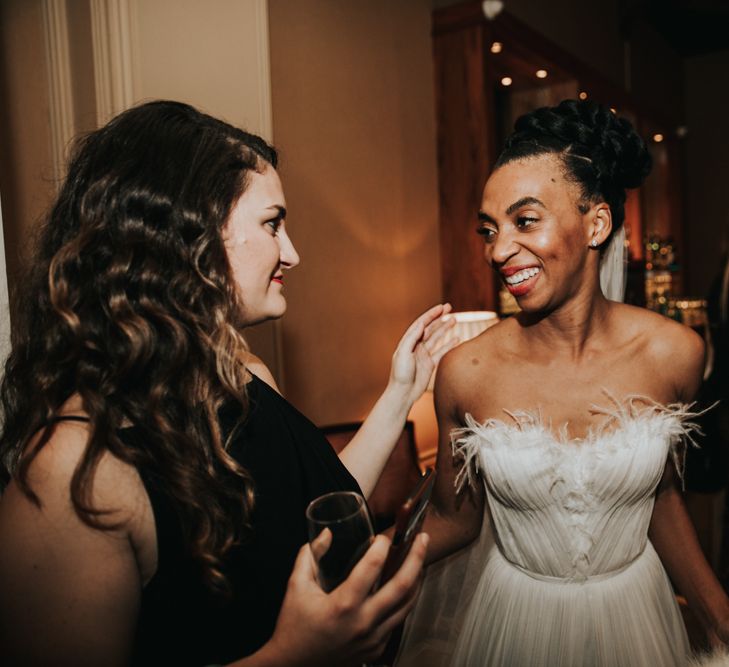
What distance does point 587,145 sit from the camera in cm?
148

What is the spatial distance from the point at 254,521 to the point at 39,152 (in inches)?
61.3

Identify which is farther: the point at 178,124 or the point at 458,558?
the point at 458,558

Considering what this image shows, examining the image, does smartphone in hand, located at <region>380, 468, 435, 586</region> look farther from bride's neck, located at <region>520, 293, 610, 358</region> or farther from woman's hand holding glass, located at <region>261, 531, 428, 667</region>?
bride's neck, located at <region>520, 293, 610, 358</region>

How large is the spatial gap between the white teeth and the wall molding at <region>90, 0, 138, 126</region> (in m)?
1.34

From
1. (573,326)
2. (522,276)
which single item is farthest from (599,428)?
(522,276)

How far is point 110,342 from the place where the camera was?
93 cm

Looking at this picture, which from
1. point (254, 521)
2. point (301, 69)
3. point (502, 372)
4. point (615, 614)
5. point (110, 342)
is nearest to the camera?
point (110, 342)

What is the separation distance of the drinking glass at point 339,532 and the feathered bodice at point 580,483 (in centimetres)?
78

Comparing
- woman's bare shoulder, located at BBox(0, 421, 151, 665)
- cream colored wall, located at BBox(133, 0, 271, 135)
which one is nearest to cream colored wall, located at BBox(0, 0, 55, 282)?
cream colored wall, located at BBox(133, 0, 271, 135)

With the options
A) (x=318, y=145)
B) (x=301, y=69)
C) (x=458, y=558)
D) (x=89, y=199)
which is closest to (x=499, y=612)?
(x=458, y=558)

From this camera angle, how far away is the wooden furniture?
2.68 metres

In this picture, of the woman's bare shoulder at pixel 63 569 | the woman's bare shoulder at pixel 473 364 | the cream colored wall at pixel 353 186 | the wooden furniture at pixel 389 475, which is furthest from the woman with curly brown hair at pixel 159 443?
the cream colored wall at pixel 353 186

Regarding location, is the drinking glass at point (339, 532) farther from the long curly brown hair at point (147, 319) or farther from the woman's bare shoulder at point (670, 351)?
the woman's bare shoulder at point (670, 351)

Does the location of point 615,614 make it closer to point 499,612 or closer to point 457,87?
point 499,612
